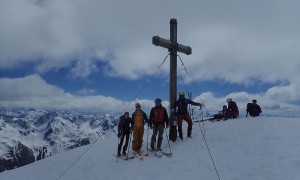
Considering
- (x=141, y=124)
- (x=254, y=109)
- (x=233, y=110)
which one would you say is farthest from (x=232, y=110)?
(x=141, y=124)

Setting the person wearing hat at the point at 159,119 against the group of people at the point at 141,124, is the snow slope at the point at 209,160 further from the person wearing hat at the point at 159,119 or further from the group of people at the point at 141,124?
the group of people at the point at 141,124

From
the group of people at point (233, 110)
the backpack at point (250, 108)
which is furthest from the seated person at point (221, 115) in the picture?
the backpack at point (250, 108)

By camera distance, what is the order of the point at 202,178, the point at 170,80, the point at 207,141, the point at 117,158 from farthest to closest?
the point at 170,80, the point at 207,141, the point at 117,158, the point at 202,178

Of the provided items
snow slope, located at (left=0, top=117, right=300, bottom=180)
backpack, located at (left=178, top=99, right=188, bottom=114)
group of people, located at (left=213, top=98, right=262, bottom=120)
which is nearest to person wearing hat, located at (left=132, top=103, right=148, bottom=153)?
snow slope, located at (left=0, top=117, right=300, bottom=180)

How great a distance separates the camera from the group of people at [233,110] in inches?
1031

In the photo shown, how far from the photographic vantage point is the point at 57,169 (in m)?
18.0

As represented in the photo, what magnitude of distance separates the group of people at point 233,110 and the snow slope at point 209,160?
481 cm

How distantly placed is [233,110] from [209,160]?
11559mm

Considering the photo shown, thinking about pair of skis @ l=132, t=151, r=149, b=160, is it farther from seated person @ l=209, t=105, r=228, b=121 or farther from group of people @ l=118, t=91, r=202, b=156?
seated person @ l=209, t=105, r=228, b=121

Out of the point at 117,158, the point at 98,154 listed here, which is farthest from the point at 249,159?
the point at 98,154

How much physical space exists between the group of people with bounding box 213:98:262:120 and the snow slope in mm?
4809

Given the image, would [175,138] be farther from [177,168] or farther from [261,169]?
[261,169]

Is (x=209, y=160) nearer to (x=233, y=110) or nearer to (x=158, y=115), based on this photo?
(x=158, y=115)

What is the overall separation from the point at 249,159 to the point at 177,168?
337 centimetres
